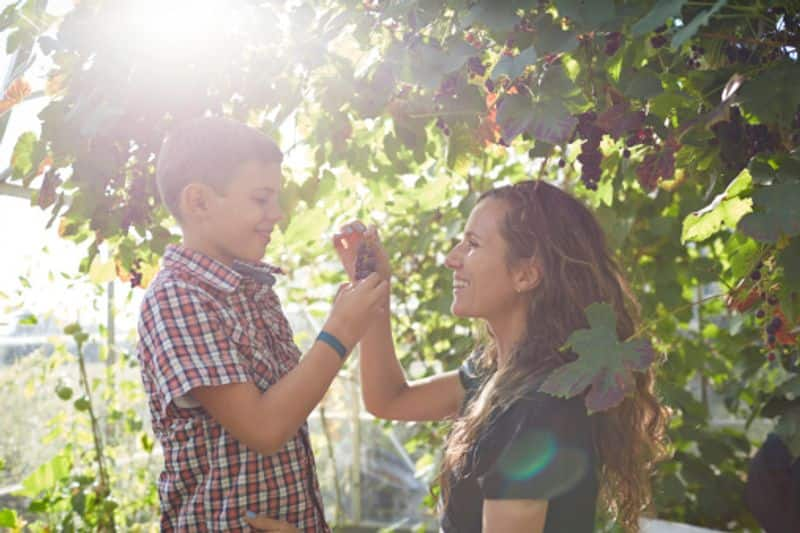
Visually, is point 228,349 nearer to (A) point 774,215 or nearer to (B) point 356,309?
(B) point 356,309

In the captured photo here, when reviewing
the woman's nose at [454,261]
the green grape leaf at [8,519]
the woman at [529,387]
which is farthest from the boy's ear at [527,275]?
the green grape leaf at [8,519]

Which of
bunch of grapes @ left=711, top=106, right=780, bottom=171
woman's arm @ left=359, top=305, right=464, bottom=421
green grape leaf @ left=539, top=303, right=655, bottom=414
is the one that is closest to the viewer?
green grape leaf @ left=539, top=303, right=655, bottom=414

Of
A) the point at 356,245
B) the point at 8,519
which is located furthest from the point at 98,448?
the point at 356,245

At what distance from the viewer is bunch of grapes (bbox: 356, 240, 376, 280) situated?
1.75m

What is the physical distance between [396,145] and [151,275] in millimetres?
599

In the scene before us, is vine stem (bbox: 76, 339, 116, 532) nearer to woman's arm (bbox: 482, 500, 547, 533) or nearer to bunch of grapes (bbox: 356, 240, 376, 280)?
bunch of grapes (bbox: 356, 240, 376, 280)

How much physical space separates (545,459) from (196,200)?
0.74m

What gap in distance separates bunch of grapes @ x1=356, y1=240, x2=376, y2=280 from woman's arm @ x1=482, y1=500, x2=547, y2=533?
0.52 m

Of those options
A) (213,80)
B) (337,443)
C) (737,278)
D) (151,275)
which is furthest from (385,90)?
(337,443)

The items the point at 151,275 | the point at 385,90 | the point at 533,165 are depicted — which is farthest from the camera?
the point at 533,165

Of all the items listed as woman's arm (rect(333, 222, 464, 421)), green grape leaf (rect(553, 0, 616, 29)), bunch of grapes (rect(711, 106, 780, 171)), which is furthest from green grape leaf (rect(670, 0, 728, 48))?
woman's arm (rect(333, 222, 464, 421))

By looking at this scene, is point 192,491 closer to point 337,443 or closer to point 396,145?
point 396,145

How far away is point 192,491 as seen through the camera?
158cm

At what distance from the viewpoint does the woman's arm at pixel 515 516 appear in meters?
1.38
